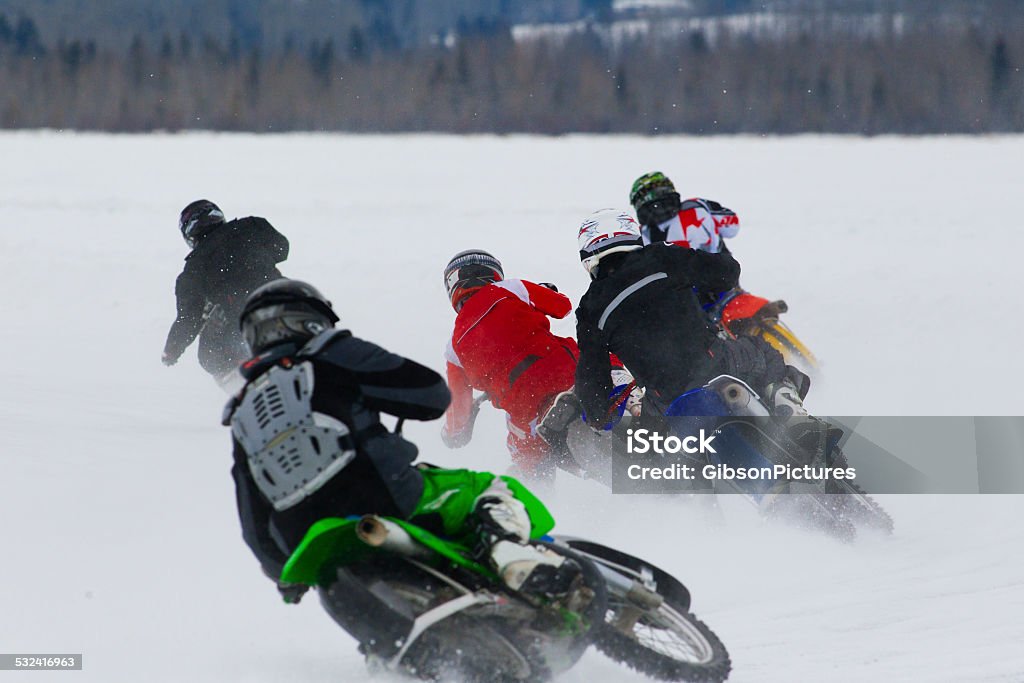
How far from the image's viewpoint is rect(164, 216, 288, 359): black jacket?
8758 millimetres

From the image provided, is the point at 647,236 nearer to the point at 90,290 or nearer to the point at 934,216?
the point at 90,290

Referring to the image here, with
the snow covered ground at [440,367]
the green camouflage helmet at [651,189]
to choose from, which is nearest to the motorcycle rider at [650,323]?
the snow covered ground at [440,367]

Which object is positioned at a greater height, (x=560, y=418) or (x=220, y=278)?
(x=220, y=278)

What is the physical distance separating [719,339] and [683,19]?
64035 mm

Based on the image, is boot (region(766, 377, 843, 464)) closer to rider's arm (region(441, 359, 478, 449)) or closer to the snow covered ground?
the snow covered ground

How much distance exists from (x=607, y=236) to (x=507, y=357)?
3.53ft

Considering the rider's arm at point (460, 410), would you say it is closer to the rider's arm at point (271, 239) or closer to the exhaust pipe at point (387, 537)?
the rider's arm at point (271, 239)

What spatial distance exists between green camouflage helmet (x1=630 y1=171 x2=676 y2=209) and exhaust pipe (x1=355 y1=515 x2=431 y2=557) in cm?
470

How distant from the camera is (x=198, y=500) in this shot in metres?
6.77

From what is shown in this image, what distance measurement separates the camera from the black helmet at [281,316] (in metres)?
3.86

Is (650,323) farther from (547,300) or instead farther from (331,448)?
(331,448)

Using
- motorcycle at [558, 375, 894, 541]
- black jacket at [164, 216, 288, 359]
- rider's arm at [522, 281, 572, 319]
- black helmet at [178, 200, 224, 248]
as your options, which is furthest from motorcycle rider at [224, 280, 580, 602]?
black helmet at [178, 200, 224, 248]

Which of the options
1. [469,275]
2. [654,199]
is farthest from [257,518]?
[654,199]

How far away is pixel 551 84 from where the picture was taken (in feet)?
153
